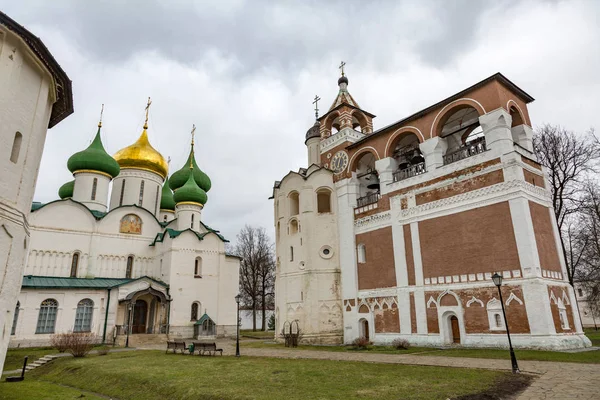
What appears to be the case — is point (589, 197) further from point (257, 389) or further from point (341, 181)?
point (257, 389)

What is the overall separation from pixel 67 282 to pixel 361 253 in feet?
60.5

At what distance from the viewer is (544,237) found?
53.3ft

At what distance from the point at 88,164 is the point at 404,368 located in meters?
26.7

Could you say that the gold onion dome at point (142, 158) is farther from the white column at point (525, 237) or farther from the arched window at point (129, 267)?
the white column at point (525, 237)

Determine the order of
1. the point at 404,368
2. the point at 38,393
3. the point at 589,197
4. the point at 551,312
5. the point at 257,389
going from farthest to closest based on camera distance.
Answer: the point at 589,197 → the point at 551,312 → the point at 404,368 → the point at 38,393 → the point at 257,389

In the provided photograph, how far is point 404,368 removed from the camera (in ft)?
35.8

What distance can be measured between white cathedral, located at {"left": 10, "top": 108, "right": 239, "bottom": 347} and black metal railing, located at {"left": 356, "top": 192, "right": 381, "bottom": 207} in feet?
41.1

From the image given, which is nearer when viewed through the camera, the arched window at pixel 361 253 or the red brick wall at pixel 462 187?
the red brick wall at pixel 462 187

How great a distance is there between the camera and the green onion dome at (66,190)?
1235 inches

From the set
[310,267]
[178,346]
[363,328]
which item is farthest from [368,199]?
[178,346]

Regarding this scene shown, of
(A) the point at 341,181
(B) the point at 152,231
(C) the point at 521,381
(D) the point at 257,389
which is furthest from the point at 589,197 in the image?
(B) the point at 152,231

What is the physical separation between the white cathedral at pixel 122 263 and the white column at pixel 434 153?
57.7 feet

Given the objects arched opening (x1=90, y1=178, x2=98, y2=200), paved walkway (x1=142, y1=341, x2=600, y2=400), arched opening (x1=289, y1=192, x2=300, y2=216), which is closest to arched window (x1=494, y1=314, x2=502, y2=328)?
paved walkway (x1=142, y1=341, x2=600, y2=400)

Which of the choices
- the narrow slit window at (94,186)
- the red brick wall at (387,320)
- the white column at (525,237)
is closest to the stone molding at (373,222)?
the red brick wall at (387,320)
